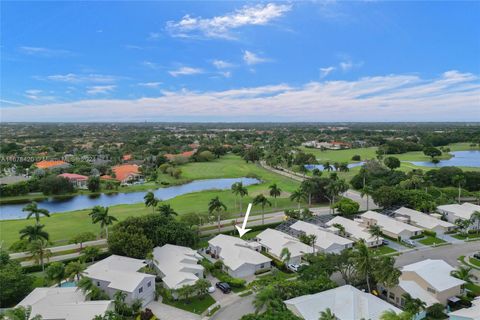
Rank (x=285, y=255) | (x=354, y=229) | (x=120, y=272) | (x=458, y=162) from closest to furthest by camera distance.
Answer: (x=120, y=272)
(x=285, y=255)
(x=354, y=229)
(x=458, y=162)

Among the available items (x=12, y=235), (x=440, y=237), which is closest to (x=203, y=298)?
(x=12, y=235)

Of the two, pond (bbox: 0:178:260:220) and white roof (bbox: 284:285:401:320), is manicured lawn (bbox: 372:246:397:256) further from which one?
pond (bbox: 0:178:260:220)

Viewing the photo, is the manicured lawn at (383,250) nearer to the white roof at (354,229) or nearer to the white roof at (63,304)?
the white roof at (354,229)

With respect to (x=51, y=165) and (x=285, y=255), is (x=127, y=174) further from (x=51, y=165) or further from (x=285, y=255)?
(x=285, y=255)

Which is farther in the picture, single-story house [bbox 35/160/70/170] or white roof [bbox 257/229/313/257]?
single-story house [bbox 35/160/70/170]

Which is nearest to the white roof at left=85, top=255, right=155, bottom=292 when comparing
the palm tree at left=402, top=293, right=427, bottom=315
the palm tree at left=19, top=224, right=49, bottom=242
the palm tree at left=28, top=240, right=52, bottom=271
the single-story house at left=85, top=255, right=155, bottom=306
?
the single-story house at left=85, top=255, right=155, bottom=306

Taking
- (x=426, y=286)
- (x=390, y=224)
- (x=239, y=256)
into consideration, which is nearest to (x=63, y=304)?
(x=239, y=256)
